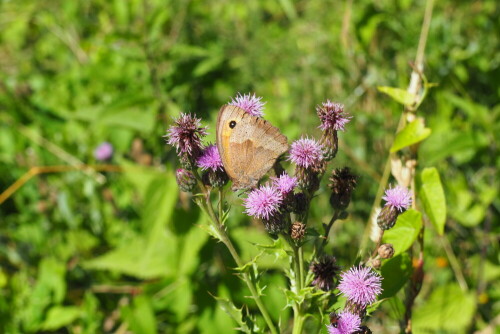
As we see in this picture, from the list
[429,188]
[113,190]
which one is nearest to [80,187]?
[113,190]

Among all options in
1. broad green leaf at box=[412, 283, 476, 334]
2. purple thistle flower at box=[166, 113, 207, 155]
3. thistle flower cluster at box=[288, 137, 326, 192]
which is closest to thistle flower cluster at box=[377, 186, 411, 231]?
thistle flower cluster at box=[288, 137, 326, 192]

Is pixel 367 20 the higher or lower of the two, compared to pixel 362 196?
higher

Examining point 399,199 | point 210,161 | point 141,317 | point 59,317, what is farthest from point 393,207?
point 59,317

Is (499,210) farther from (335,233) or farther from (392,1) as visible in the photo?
(392,1)

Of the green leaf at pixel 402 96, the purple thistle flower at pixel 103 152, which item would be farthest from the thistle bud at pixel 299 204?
the purple thistle flower at pixel 103 152

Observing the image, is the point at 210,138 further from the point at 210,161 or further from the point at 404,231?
the point at 404,231

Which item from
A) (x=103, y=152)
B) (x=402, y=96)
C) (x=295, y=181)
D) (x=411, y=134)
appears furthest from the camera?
(x=103, y=152)
